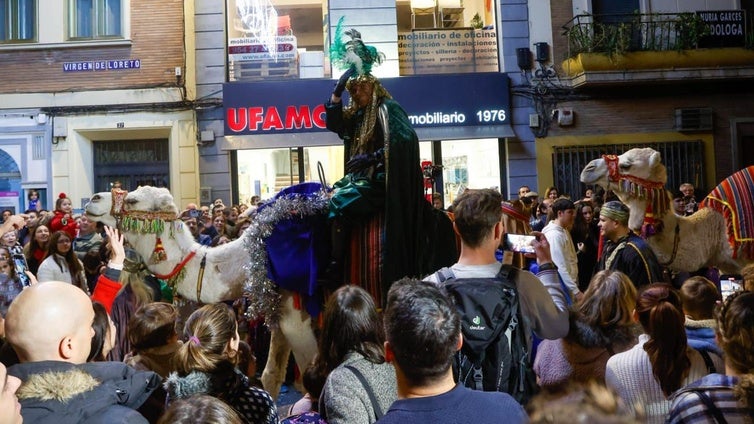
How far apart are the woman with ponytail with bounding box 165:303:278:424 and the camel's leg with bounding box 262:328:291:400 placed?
2725 mm

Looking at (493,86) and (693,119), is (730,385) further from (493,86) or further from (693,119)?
(693,119)

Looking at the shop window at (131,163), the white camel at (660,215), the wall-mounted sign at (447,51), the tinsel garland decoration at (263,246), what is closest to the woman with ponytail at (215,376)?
the tinsel garland decoration at (263,246)

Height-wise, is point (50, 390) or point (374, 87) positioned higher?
point (374, 87)

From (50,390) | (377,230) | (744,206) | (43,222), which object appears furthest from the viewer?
(43,222)

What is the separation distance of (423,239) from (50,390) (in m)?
3.59

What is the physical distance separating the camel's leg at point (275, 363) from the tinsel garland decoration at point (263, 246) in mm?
248

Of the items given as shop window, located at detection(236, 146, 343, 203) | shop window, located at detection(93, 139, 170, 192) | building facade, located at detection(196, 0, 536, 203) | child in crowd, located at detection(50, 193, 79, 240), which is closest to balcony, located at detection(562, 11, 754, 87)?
building facade, located at detection(196, 0, 536, 203)

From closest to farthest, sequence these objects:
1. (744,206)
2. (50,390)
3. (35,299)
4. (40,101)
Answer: (50,390) → (35,299) → (744,206) → (40,101)

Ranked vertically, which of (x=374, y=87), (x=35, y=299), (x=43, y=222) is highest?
(x=374, y=87)

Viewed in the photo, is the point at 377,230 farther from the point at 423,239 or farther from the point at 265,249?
the point at 265,249

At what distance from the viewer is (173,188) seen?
15.7 m

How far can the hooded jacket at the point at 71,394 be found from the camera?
8.38 feet

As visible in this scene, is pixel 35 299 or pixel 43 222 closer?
pixel 35 299

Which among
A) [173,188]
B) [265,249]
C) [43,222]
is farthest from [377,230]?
[173,188]
